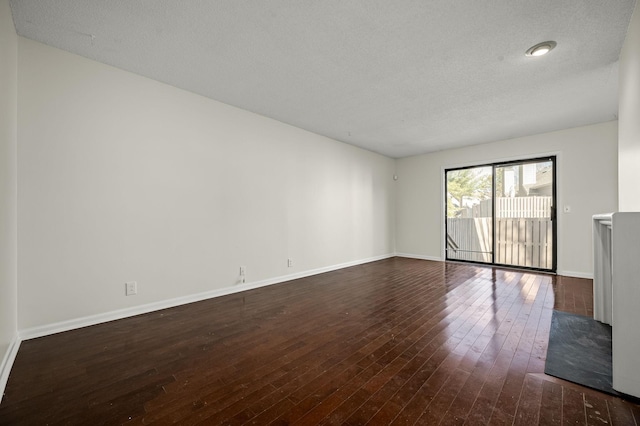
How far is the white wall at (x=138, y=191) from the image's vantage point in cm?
246

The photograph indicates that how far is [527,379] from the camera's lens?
5.95 ft

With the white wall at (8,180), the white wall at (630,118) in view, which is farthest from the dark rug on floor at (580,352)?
the white wall at (8,180)

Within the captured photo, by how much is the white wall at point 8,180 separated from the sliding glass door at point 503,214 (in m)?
7.10

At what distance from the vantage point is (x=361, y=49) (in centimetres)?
254

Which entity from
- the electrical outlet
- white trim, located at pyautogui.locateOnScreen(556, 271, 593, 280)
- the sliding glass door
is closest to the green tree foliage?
the sliding glass door

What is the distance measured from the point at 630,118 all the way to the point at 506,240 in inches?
153

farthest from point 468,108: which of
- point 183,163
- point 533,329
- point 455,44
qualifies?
point 183,163

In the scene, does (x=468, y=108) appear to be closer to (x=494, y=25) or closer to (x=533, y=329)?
(x=494, y=25)

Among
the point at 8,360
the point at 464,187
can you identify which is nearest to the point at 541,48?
the point at 464,187

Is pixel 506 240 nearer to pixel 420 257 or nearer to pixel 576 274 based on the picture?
pixel 576 274

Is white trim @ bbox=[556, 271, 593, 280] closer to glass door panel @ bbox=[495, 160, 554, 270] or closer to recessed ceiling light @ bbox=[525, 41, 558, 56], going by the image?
glass door panel @ bbox=[495, 160, 554, 270]

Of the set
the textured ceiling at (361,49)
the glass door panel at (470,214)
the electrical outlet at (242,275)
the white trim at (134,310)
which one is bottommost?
the white trim at (134,310)

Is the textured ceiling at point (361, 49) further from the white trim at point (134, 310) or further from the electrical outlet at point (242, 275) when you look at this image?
the white trim at point (134, 310)

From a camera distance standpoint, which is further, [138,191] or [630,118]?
[138,191]
